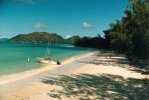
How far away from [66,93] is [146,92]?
4.82 meters

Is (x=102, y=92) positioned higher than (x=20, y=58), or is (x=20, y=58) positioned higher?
(x=102, y=92)

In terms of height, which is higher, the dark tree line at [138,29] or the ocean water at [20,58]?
the dark tree line at [138,29]

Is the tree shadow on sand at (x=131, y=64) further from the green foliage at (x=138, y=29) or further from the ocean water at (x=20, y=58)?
the ocean water at (x=20, y=58)

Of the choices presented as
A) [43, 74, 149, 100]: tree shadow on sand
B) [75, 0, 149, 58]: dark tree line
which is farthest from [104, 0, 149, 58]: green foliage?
[43, 74, 149, 100]: tree shadow on sand

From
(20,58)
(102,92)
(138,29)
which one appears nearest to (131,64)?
(138,29)

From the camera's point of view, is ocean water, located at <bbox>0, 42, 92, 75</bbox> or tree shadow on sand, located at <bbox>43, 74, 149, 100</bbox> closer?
tree shadow on sand, located at <bbox>43, 74, 149, 100</bbox>

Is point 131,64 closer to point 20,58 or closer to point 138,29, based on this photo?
point 138,29

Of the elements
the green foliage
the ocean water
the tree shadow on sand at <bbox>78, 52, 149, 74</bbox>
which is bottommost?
the ocean water

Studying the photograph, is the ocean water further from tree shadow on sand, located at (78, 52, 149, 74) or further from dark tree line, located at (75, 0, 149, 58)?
dark tree line, located at (75, 0, 149, 58)

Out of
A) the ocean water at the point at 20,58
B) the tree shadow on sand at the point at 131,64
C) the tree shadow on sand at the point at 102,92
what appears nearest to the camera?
the tree shadow on sand at the point at 102,92

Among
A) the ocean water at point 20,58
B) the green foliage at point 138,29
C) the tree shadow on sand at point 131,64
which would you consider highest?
the green foliage at point 138,29

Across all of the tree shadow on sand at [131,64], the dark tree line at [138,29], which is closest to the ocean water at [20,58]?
the tree shadow on sand at [131,64]

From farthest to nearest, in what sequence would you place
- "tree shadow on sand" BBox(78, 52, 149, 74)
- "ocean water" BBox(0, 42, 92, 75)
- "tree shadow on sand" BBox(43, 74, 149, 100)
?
"ocean water" BBox(0, 42, 92, 75) → "tree shadow on sand" BBox(78, 52, 149, 74) → "tree shadow on sand" BBox(43, 74, 149, 100)

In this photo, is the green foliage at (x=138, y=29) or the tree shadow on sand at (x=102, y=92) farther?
the green foliage at (x=138, y=29)
